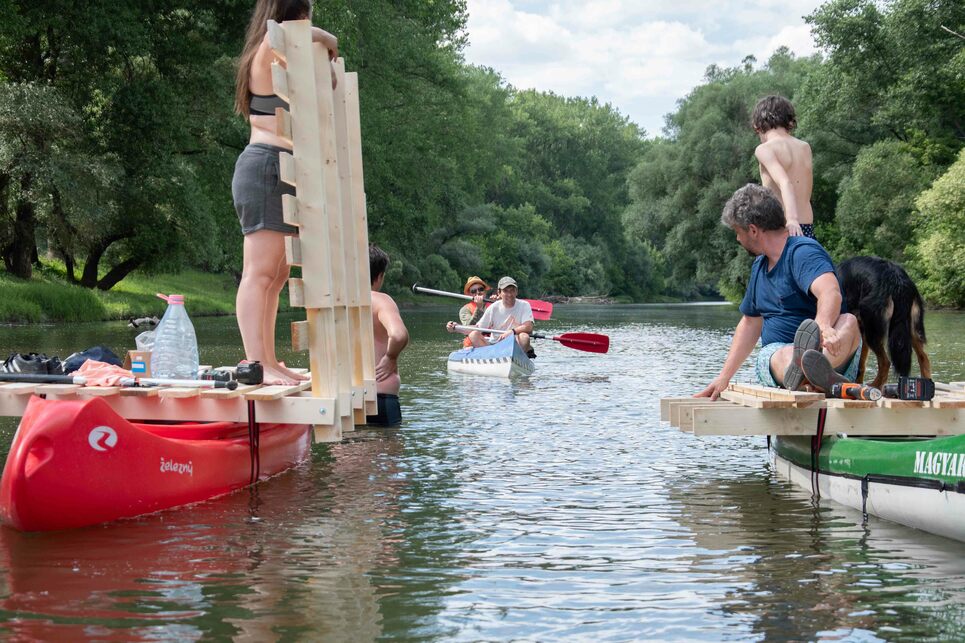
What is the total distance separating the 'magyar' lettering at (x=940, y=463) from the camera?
174 inches

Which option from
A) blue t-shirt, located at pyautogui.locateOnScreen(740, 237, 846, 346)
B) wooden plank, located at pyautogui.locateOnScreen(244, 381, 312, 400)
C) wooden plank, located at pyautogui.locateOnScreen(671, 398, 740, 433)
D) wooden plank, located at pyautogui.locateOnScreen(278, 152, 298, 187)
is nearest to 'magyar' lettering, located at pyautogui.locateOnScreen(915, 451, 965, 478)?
wooden plank, located at pyautogui.locateOnScreen(671, 398, 740, 433)

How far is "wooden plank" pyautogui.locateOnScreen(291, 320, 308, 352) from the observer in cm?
A: 543

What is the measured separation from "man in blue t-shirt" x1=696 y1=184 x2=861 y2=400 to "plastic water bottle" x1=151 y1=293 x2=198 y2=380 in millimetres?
2929

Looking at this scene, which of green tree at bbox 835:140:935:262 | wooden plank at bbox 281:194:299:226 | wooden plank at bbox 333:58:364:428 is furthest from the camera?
green tree at bbox 835:140:935:262

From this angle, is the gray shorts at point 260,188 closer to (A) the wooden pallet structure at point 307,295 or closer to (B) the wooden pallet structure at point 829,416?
(A) the wooden pallet structure at point 307,295

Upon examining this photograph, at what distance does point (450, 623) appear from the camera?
3.71m

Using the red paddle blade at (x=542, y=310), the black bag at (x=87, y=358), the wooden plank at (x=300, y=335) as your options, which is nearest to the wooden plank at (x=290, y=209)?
the wooden plank at (x=300, y=335)

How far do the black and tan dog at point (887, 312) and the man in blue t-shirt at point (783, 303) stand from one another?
622 mm

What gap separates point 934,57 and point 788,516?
119ft

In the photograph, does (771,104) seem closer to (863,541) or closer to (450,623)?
(863,541)

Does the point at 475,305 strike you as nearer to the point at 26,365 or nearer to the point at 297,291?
the point at 26,365

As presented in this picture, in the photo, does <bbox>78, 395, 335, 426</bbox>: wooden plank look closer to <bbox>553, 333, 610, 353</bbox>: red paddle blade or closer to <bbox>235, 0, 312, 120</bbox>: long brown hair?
<bbox>235, 0, 312, 120</bbox>: long brown hair

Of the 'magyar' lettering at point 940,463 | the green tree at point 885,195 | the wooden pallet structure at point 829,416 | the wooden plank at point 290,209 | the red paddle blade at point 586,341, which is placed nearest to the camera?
the 'magyar' lettering at point 940,463

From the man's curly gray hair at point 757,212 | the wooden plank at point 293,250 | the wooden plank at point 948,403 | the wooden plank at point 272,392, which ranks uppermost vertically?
the man's curly gray hair at point 757,212
